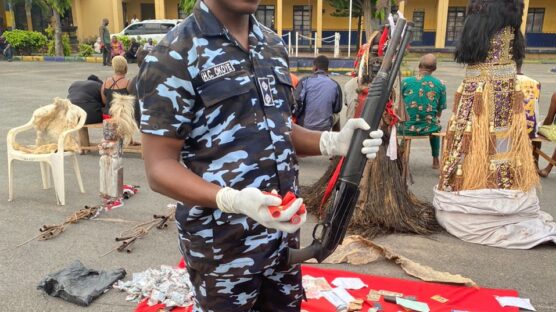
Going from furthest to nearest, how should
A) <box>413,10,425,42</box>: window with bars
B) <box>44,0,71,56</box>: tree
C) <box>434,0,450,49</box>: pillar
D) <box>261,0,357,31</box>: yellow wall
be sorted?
<box>261,0,357,31</box>: yellow wall
<box>413,10,425,42</box>: window with bars
<box>434,0,450,49</box>: pillar
<box>44,0,71,56</box>: tree

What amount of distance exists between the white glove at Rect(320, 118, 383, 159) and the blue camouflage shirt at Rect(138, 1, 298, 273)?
211mm

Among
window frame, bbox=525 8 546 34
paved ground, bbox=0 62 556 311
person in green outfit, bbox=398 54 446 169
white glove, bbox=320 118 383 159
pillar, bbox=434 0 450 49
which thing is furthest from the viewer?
window frame, bbox=525 8 546 34

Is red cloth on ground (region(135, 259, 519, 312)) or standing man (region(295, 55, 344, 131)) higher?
standing man (region(295, 55, 344, 131))

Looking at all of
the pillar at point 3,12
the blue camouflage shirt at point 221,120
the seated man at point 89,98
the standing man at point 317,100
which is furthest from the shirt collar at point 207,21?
the pillar at point 3,12

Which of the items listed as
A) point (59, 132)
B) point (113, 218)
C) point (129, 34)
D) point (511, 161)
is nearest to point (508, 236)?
point (511, 161)

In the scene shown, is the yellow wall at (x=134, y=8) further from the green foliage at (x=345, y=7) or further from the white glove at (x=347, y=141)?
the white glove at (x=347, y=141)

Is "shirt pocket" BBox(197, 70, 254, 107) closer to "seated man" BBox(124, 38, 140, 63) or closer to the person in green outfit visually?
the person in green outfit

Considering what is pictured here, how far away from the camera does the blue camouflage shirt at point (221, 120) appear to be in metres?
1.47

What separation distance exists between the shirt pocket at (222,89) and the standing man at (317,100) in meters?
4.76

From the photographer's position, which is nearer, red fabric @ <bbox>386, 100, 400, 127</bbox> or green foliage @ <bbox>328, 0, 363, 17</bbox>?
red fabric @ <bbox>386, 100, 400, 127</bbox>

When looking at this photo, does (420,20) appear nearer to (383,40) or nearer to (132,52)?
(132,52)

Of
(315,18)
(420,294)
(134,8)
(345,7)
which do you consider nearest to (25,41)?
(134,8)

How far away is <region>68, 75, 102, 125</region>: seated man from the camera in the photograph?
6.95 m

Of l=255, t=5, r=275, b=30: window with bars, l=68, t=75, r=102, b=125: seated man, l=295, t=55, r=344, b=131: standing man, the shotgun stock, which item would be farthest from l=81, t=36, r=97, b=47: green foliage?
the shotgun stock
